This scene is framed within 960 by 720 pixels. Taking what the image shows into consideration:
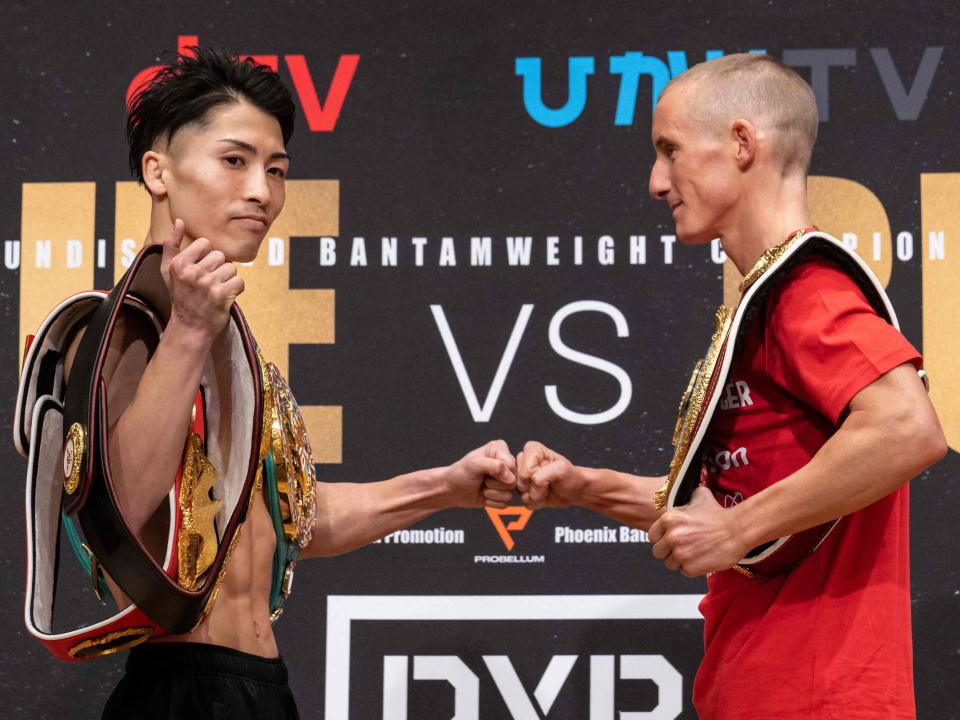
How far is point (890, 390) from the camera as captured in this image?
4.75 ft

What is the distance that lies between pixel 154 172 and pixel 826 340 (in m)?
1.11

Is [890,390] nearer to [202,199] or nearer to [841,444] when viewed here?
[841,444]

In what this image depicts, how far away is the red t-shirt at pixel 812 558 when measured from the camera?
1507 mm

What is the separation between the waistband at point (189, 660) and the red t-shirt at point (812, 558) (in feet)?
2.23

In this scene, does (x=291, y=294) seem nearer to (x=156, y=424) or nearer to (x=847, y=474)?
(x=156, y=424)

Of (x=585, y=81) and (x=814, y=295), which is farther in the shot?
(x=585, y=81)

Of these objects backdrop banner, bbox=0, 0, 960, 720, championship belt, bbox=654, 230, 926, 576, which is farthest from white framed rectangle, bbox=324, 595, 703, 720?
championship belt, bbox=654, 230, 926, 576

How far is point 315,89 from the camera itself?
110 inches

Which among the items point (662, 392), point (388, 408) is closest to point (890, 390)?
point (662, 392)

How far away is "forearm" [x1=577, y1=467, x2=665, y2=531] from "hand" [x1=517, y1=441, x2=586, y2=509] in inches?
0.7

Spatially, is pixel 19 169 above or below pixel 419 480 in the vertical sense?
above

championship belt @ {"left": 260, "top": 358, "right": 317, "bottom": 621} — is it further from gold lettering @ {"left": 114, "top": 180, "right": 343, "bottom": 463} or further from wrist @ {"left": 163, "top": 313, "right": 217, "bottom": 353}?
gold lettering @ {"left": 114, "top": 180, "right": 343, "bottom": 463}

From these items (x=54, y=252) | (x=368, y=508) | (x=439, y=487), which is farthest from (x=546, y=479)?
(x=54, y=252)

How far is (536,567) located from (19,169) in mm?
1546
